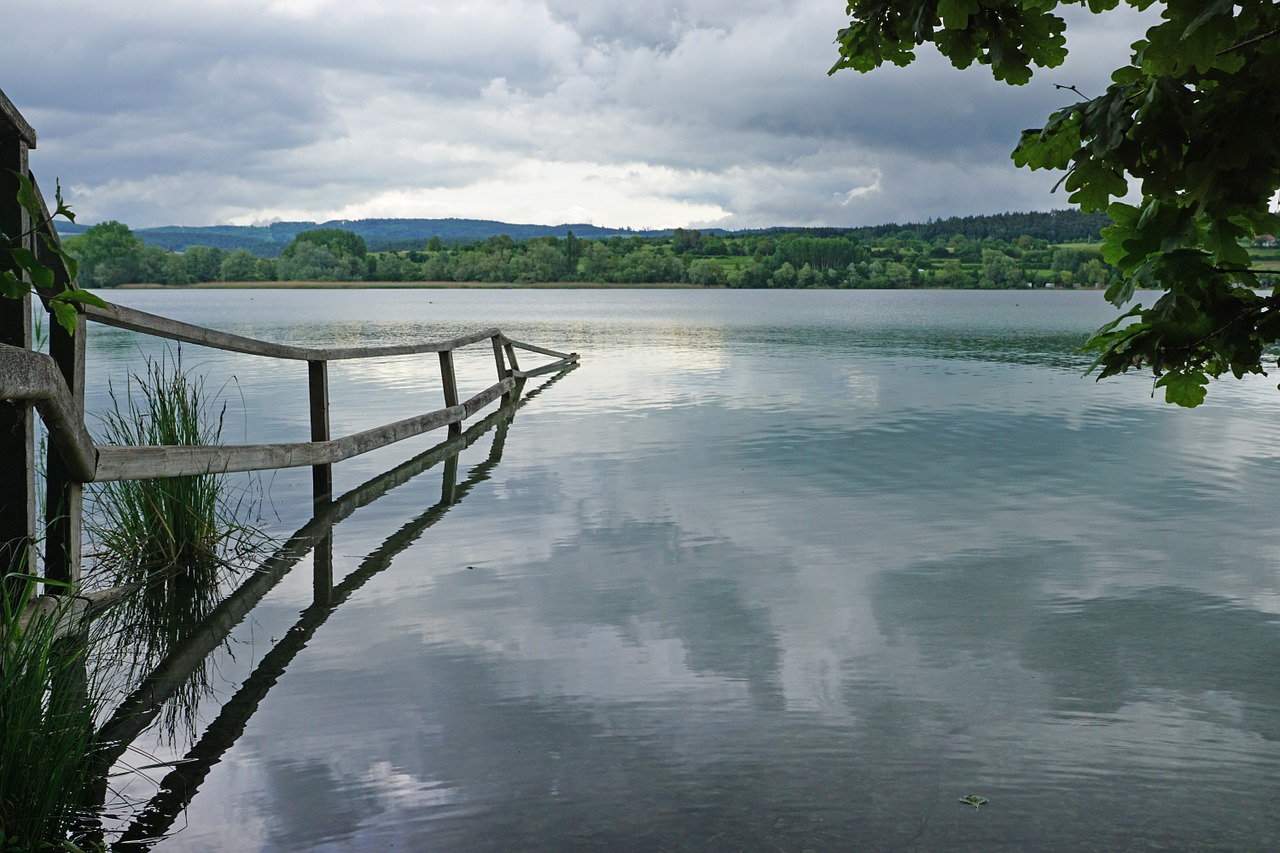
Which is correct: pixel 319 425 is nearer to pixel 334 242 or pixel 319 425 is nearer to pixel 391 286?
pixel 391 286

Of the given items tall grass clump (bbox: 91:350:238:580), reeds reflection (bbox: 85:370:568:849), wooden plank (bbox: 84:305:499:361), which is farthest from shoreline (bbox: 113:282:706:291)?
tall grass clump (bbox: 91:350:238:580)

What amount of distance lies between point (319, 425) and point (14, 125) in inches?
214

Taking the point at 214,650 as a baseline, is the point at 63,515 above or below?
above

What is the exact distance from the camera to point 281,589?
6.56m

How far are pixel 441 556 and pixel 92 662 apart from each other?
8.68 ft

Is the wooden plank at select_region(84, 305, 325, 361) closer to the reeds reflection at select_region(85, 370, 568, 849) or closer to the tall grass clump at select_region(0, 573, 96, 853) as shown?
the reeds reflection at select_region(85, 370, 568, 849)

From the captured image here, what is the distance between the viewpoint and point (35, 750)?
307 cm

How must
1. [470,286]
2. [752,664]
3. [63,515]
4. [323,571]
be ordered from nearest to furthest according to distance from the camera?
[63,515], [752,664], [323,571], [470,286]

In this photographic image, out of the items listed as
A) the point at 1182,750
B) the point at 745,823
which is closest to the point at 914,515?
the point at 1182,750

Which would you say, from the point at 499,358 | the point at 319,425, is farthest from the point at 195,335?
the point at 499,358

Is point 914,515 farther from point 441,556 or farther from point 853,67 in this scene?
point 853,67

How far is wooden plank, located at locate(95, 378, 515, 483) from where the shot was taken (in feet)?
17.3

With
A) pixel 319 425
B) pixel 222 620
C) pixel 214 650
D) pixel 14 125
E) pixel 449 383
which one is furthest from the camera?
pixel 449 383

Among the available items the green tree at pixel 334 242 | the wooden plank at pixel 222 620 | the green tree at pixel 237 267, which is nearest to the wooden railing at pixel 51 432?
the wooden plank at pixel 222 620
